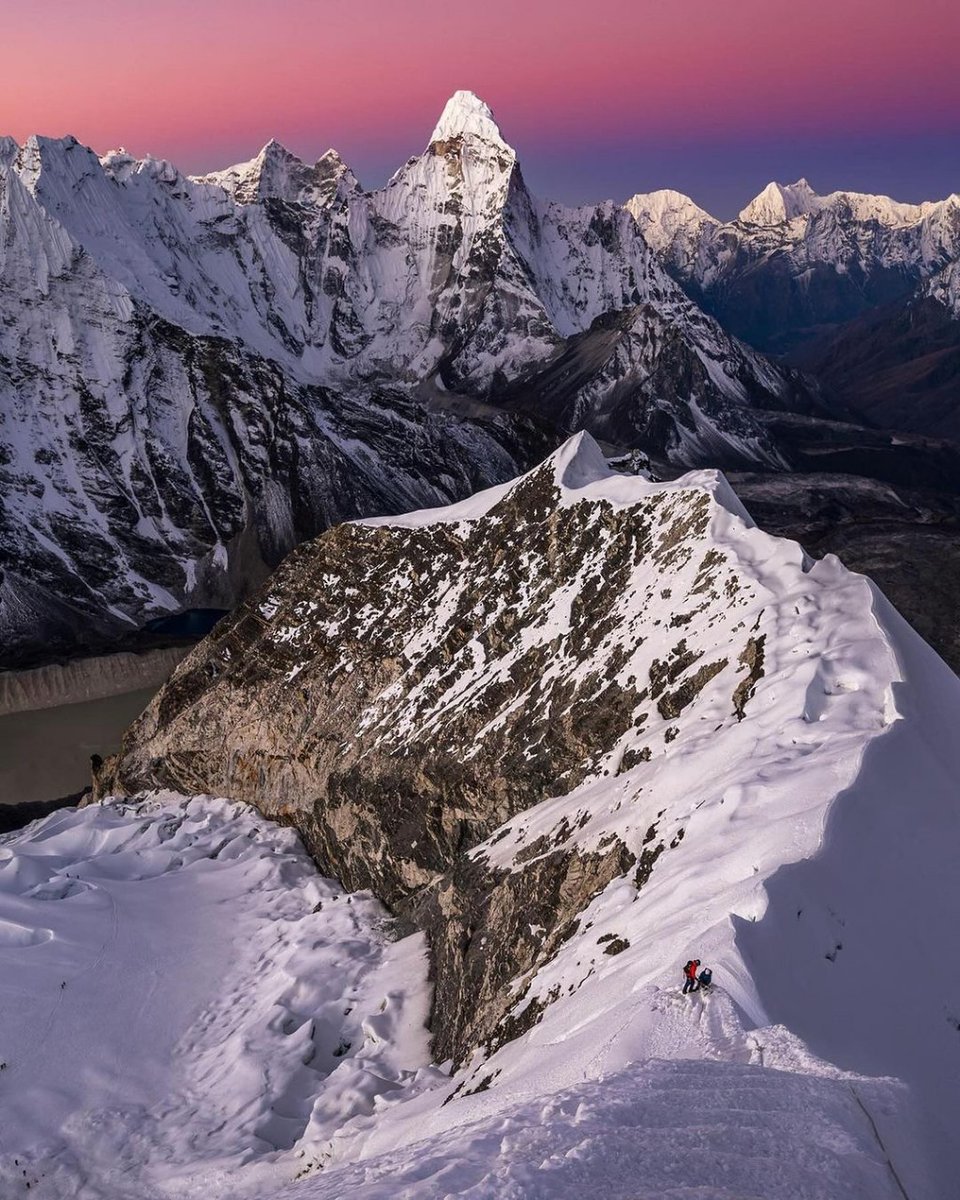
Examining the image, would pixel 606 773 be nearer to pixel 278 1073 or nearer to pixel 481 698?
pixel 481 698

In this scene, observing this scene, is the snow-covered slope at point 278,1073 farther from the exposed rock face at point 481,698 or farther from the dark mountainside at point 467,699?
the exposed rock face at point 481,698

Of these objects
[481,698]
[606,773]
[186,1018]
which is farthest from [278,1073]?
[481,698]

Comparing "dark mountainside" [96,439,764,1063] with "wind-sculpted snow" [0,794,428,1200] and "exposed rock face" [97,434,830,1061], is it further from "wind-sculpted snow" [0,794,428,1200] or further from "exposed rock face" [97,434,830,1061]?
"wind-sculpted snow" [0,794,428,1200]

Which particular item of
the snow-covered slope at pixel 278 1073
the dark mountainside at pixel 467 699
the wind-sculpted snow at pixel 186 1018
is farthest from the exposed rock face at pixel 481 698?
the snow-covered slope at pixel 278 1073

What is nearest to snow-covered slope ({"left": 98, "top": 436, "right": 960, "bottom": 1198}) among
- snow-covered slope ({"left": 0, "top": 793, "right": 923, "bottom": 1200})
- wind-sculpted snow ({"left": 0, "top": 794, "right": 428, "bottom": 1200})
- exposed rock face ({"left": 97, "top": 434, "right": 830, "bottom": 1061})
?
exposed rock face ({"left": 97, "top": 434, "right": 830, "bottom": 1061})

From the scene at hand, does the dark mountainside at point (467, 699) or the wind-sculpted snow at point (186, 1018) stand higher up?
the dark mountainside at point (467, 699)

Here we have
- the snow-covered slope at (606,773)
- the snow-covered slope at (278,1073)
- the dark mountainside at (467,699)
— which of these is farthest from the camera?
the dark mountainside at (467,699)
